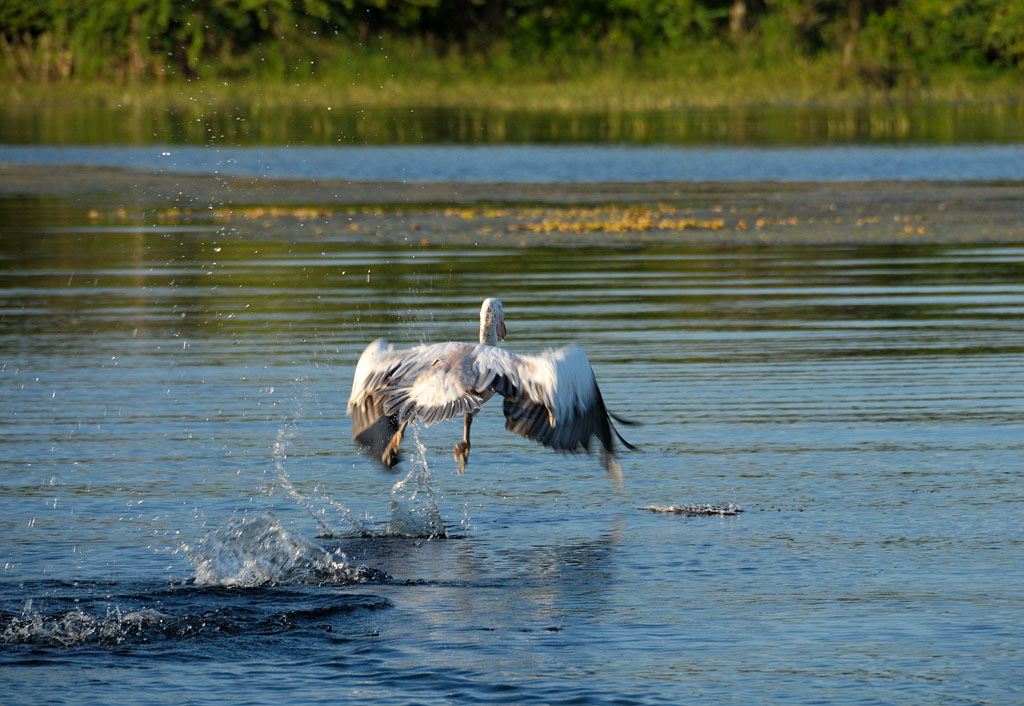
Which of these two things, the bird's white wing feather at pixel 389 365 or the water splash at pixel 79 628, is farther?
the bird's white wing feather at pixel 389 365

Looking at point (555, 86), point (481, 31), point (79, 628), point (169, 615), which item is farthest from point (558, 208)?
point (481, 31)

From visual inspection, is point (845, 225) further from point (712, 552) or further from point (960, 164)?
point (712, 552)

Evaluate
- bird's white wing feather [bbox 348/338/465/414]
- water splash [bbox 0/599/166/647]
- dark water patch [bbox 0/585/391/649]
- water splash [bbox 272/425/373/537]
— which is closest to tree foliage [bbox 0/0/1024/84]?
water splash [bbox 272/425/373/537]

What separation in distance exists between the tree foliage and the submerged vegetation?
47 mm

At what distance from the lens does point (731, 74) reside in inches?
1672

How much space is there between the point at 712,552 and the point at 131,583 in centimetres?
226

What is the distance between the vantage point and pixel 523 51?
4459 centimetres

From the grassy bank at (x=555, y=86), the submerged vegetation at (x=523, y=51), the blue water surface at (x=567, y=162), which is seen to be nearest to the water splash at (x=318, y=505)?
the blue water surface at (x=567, y=162)

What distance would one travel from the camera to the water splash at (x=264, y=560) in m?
7.18

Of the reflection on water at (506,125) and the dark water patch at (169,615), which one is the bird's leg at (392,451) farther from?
the reflection on water at (506,125)

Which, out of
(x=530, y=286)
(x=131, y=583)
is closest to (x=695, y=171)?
(x=530, y=286)

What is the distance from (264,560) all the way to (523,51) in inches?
1500

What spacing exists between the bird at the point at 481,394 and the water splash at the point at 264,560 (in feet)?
2.71

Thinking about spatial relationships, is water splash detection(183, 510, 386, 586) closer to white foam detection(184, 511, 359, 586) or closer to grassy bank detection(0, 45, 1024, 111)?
white foam detection(184, 511, 359, 586)
